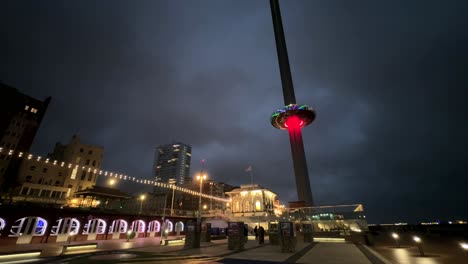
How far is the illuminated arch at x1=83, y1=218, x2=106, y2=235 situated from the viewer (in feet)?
91.7

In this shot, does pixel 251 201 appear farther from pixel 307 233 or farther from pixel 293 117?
pixel 307 233

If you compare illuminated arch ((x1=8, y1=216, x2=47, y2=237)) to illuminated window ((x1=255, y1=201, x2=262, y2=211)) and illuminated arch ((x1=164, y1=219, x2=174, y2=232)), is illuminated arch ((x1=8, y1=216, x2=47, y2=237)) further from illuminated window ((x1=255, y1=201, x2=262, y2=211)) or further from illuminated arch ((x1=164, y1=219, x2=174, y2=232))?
illuminated window ((x1=255, y1=201, x2=262, y2=211))

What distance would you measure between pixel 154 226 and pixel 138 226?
147 inches

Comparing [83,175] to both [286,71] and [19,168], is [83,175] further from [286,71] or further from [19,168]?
[286,71]

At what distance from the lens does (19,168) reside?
178ft

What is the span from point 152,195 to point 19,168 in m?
54.0

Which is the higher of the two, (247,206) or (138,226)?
(247,206)

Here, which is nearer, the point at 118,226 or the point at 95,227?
the point at 95,227

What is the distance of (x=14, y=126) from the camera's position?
2398 inches

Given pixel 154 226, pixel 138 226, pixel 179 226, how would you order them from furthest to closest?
pixel 179 226, pixel 154 226, pixel 138 226

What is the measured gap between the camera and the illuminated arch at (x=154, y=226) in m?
37.0

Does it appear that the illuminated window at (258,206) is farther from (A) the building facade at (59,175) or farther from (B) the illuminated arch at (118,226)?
(A) the building facade at (59,175)

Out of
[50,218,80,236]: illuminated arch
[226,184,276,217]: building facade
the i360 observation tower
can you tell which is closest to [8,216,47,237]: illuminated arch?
[50,218,80,236]: illuminated arch

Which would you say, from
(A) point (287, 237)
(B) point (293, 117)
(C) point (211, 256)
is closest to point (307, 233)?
(A) point (287, 237)
